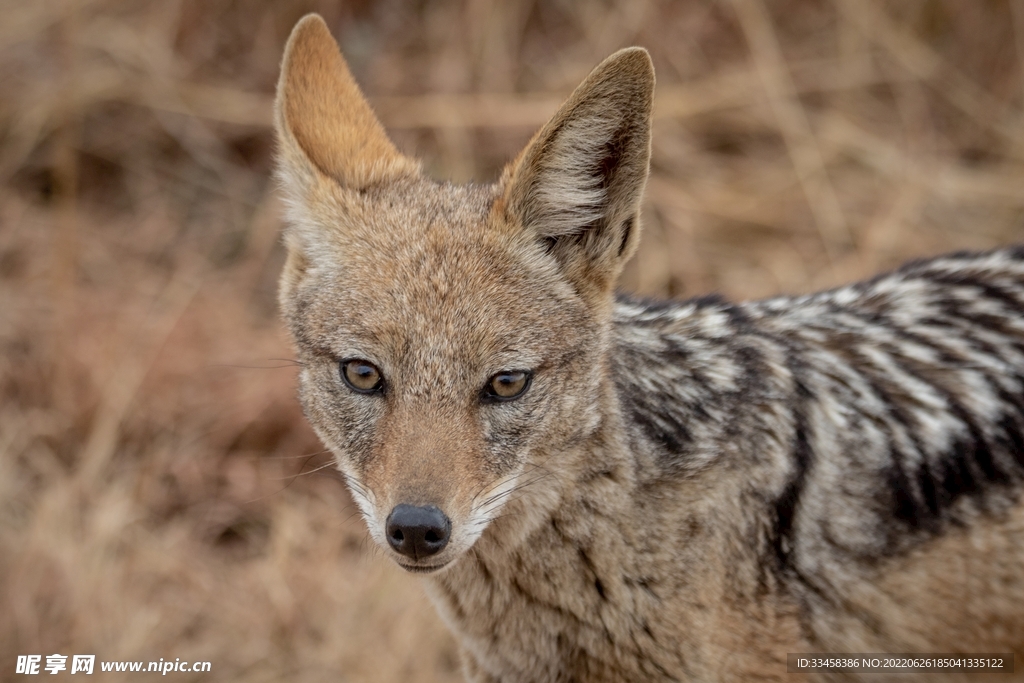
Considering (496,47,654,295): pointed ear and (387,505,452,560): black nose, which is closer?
(387,505,452,560): black nose

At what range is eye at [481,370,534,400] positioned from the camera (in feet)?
9.51

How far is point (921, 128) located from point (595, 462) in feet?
20.4

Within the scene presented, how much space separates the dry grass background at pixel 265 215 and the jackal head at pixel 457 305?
222 cm

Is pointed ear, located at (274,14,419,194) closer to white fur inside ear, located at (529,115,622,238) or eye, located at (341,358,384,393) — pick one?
white fur inside ear, located at (529,115,622,238)

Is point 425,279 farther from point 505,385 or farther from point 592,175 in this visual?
point 592,175

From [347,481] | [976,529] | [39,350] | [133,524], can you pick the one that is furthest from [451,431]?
[39,350]

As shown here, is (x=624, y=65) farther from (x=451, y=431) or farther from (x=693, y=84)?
(x=693, y=84)

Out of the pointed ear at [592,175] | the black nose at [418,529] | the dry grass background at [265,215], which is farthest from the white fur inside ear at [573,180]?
the dry grass background at [265,215]

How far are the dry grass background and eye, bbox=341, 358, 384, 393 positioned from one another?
88.2 inches

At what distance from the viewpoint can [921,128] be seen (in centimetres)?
806

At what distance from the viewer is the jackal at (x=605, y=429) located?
2.88 m

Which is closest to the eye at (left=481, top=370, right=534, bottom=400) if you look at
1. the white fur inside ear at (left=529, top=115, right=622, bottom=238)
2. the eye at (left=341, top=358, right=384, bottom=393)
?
the eye at (left=341, top=358, right=384, bottom=393)
